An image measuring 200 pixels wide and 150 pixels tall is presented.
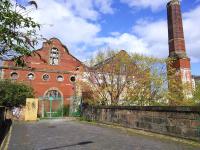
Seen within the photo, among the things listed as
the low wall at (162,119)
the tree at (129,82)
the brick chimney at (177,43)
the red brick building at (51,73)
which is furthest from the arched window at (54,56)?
the low wall at (162,119)

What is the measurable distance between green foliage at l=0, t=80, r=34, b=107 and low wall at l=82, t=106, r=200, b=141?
15.5 meters

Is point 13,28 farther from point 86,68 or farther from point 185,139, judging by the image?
point 86,68

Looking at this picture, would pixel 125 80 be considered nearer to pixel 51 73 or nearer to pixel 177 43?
pixel 177 43

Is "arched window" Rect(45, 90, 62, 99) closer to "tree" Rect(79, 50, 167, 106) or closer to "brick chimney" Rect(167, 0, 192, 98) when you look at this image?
"tree" Rect(79, 50, 167, 106)

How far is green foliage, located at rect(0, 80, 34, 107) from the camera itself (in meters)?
27.8

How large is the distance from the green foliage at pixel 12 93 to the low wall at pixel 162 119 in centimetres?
1554

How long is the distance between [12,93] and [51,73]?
8909mm

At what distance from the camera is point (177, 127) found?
9.74m

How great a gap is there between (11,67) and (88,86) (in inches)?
544

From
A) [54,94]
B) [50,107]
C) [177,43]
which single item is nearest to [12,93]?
[50,107]

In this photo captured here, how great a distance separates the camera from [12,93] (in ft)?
92.8

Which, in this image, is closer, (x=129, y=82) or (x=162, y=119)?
(x=162, y=119)

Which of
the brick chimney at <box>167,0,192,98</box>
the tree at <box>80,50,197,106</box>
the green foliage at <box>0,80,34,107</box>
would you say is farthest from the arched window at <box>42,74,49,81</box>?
the brick chimney at <box>167,0,192,98</box>

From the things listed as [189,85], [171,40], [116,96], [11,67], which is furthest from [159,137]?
[11,67]
